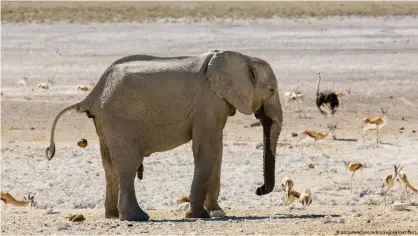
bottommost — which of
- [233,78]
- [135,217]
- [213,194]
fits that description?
[135,217]

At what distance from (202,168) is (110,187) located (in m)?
1.08

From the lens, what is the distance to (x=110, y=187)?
500 inches

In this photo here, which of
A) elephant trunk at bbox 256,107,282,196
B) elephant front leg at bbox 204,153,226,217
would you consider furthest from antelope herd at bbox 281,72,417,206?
elephant front leg at bbox 204,153,226,217

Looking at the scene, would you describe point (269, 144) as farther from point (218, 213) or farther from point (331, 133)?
point (331, 133)

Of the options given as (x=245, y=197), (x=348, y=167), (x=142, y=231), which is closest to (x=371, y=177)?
(x=348, y=167)

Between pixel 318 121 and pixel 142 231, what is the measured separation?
11.3m

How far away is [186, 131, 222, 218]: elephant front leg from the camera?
12.2 m

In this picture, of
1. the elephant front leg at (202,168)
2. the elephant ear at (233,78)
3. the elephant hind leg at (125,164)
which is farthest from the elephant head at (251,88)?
the elephant hind leg at (125,164)

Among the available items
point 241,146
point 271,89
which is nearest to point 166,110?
point 271,89

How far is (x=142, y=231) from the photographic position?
1102 cm

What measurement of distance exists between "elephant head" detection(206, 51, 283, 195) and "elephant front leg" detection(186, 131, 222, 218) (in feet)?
1.51

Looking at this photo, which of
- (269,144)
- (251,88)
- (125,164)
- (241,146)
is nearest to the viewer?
(125,164)

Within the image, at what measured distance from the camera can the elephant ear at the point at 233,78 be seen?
1222cm

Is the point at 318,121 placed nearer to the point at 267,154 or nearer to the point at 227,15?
the point at 267,154
